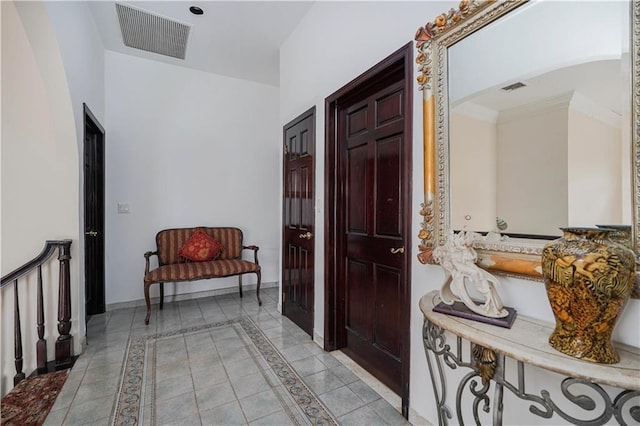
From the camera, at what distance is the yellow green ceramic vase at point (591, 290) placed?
804mm

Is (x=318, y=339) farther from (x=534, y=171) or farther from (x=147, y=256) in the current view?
(x=147, y=256)

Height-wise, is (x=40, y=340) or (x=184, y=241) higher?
(x=184, y=241)

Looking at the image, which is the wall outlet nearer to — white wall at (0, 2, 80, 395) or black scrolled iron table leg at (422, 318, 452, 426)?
white wall at (0, 2, 80, 395)

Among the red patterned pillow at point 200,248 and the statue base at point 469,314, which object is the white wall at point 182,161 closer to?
the red patterned pillow at point 200,248

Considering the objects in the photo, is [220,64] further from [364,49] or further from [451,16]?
[451,16]

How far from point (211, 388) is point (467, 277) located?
1.82 meters

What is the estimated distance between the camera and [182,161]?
395cm

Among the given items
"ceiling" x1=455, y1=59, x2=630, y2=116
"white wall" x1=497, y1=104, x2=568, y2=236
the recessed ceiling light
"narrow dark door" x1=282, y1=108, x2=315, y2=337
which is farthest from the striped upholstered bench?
"ceiling" x1=455, y1=59, x2=630, y2=116

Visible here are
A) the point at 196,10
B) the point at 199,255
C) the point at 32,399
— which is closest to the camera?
the point at 32,399

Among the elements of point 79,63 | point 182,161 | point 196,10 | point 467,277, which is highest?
point 196,10

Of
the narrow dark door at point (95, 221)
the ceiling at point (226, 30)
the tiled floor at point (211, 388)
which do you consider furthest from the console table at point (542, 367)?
the narrow dark door at point (95, 221)

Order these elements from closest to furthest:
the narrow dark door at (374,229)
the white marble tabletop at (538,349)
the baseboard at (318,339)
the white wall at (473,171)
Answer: the white marble tabletop at (538,349)
the white wall at (473,171)
the narrow dark door at (374,229)
the baseboard at (318,339)

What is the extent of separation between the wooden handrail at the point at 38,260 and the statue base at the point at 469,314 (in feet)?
8.99

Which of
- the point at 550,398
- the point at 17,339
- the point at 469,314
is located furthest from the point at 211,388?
the point at 550,398
